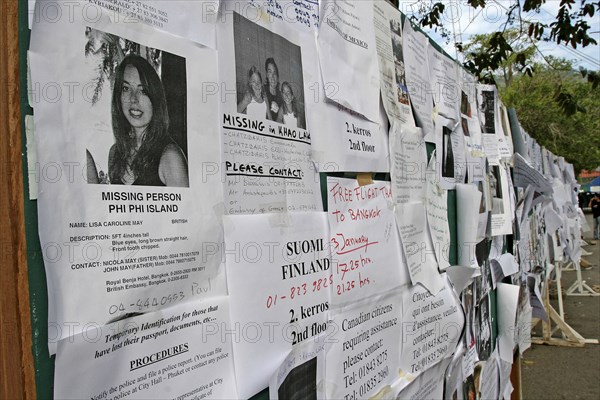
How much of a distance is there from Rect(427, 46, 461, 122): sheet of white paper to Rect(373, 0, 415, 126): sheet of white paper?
315 millimetres

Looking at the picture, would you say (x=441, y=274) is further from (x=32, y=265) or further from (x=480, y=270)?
(x=32, y=265)

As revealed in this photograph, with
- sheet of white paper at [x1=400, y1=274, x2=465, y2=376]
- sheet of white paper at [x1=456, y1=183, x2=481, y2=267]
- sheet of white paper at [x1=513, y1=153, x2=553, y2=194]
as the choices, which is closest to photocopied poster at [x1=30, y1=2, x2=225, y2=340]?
sheet of white paper at [x1=400, y1=274, x2=465, y2=376]

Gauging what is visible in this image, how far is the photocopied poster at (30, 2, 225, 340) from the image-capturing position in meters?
0.56

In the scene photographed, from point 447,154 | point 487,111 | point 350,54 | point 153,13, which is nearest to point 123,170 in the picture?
point 153,13

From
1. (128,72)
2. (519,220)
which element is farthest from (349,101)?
(519,220)

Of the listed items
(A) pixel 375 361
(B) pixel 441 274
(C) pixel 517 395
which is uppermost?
(B) pixel 441 274

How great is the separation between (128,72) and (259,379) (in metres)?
0.54

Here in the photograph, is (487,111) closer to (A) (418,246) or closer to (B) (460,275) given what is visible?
(B) (460,275)

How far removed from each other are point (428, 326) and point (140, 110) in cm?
113

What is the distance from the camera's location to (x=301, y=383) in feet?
3.08

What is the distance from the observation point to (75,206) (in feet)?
1.88

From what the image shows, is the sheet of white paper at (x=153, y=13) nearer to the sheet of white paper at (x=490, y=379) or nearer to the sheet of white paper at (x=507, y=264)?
the sheet of white paper at (x=490, y=379)

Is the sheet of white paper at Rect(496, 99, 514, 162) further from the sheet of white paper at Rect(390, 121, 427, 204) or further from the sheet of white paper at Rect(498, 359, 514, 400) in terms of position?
the sheet of white paper at Rect(390, 121, 427, 204)

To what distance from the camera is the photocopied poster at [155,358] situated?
579 mm
